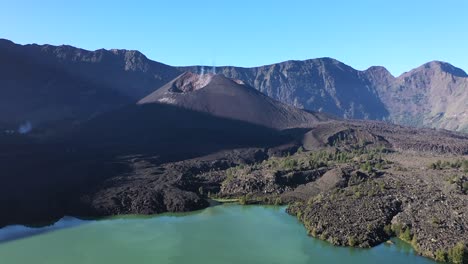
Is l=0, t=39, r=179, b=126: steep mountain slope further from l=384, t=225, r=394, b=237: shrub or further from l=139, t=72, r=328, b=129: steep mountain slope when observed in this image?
l=384, t=225, r=394, b=237: shrub

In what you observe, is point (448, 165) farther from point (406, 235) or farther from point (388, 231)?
point (406, 235)

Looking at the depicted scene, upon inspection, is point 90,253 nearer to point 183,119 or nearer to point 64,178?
point 64,178

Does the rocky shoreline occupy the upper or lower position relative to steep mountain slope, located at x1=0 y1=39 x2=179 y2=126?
lower

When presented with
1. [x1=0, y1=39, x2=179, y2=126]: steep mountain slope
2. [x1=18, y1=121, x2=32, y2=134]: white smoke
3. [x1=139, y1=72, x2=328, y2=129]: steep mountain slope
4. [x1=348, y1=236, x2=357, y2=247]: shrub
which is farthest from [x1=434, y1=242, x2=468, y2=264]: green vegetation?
[x1=0, y1=39, x2=179, y2=126]: steep mountain slope

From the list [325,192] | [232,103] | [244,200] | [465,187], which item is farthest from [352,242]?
[232,103]

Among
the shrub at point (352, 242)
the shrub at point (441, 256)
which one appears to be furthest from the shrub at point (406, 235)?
the shrub at point (352, 242)

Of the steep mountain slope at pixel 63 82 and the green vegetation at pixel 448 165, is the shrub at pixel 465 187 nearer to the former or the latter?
the green vegetation at pixel 448 165
